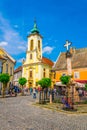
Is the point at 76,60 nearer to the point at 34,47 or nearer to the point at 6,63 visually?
the point at 6,63

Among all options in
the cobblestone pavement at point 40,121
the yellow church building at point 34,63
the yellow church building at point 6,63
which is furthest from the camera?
the yellow church building at point 34,63

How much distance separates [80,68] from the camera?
120ft

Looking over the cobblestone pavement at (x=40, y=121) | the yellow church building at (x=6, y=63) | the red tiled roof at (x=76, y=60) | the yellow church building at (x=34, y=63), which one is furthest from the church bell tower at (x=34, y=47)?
the cobblestone pavement at (x=40, y=121)

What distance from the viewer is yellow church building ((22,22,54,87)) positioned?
5466cm

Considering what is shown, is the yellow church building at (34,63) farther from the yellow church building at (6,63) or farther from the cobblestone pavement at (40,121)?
the cobblestone pavement at (40,121)

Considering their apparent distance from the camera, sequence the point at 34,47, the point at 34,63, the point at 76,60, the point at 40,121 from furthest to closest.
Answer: the point at 34,47 < the point at 34,63 < the point at 76,60 < the point at 40,121

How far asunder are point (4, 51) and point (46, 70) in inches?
879

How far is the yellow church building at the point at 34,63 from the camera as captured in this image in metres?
54.7

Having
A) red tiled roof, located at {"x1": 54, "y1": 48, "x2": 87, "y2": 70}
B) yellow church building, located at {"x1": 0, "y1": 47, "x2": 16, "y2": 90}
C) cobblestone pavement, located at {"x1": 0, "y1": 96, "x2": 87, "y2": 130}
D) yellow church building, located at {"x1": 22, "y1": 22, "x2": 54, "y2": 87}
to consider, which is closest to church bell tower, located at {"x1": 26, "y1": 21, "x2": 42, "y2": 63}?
yellow church building, located at {"x1": 22, "y1": 22, "x2": 54, "y2": 87}

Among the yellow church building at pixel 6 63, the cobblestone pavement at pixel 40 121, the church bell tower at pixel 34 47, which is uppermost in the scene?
the church bell tower at pixel 34 47

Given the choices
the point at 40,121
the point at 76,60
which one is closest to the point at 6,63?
the point at 76,60

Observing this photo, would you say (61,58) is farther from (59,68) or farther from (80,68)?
(80,68)

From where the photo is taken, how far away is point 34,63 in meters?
55.6

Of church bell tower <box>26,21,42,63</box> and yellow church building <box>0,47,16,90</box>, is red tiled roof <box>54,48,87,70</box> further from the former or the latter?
church bell tower <box>26,21,42,63</box>
